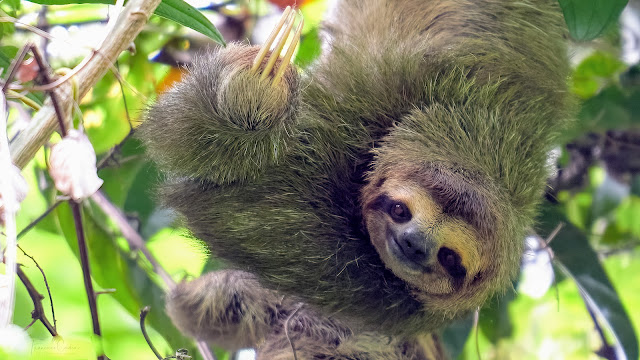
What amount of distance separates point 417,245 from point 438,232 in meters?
0.10

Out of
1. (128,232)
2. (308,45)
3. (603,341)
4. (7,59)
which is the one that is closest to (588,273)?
(603,341)

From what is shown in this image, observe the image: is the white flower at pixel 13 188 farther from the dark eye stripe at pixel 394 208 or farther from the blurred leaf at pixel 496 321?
the blurred leaf at pixel 496 321

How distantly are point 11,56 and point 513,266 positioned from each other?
2.41 metres

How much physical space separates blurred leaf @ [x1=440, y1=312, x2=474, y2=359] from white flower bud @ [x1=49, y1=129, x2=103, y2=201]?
2918 mm

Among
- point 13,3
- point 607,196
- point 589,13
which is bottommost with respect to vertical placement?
point 607,196

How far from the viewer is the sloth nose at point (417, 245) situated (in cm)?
252

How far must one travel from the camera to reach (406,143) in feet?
9.04

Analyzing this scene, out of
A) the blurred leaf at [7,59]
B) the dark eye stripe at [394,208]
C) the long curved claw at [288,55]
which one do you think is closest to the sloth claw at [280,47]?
the long curved claw at [288,55]

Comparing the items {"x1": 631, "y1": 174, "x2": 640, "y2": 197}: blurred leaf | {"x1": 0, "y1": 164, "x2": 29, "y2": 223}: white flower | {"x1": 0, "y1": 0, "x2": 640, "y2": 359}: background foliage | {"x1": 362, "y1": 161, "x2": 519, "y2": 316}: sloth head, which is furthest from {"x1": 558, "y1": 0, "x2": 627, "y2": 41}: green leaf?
{"x1": 631, "y1": 174, "x2": 640, "y2": 197}: blurred leaf

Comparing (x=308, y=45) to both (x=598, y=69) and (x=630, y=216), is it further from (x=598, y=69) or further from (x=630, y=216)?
(x=630, y=216)

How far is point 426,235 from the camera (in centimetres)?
252

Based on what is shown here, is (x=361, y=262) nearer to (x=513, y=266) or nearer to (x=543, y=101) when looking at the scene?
(x=513, y=266)

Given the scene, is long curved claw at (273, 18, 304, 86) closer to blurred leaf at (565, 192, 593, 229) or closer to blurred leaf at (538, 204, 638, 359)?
blurred leaf at (538, 204, 638, 359)

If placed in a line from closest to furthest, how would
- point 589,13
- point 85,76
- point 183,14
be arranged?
1. point 85,76
2. point 183,14
3. point 589,13
